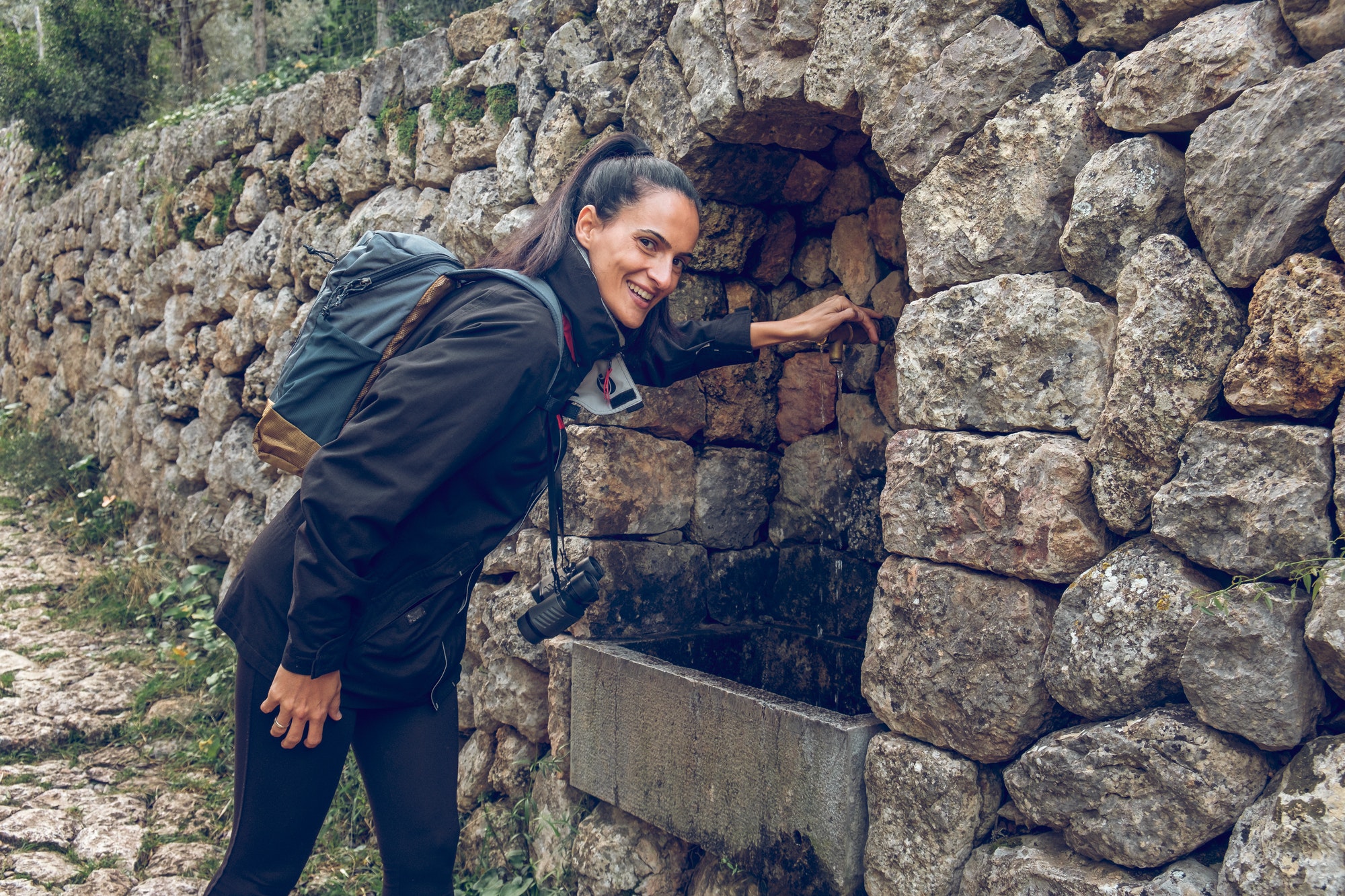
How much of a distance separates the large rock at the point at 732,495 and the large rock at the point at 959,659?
113 centimetres

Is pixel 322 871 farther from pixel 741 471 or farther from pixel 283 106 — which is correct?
pixel 283 106

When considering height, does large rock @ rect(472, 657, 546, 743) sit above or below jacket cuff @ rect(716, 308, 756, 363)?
below

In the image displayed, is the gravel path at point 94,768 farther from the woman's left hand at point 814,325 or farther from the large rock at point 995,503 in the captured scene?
the large rock at point 995,503

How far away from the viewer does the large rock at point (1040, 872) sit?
1.56m

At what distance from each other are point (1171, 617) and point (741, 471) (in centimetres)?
175

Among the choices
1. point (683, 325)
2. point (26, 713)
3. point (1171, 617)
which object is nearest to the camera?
point (1171, 617)

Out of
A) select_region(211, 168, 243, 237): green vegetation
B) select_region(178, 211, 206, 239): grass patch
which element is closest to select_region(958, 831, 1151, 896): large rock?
select_region(211, 168, 243, 237): green vegetation

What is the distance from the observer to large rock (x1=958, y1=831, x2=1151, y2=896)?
156cm

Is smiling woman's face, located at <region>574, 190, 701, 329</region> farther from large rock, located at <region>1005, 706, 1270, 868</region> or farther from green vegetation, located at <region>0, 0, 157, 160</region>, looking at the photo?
green vegetation, located at <region>0, 0, 157, 160</region>

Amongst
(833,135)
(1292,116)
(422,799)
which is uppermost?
(833,135)

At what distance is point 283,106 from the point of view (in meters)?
4.49

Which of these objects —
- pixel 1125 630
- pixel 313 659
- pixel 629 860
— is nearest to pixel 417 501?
pixel 313 659

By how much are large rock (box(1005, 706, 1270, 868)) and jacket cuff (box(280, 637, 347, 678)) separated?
3.86 feet

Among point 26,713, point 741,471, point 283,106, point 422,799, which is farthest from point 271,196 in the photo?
point 422,799
